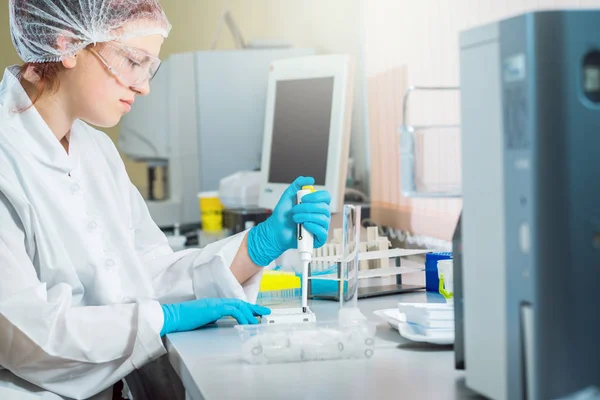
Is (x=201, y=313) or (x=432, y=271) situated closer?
(x=201, y=313)

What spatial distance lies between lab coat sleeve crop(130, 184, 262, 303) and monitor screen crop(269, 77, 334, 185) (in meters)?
0.76

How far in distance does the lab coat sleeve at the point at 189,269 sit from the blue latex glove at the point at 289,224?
2.1 inches

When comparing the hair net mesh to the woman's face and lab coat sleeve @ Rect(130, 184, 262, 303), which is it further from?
lab coat sleeve @ Rect(130, 184, 262, 303)

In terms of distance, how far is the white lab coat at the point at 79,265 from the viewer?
134 centimetres

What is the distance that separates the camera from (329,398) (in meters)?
0.96

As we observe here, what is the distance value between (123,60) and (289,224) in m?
0.50

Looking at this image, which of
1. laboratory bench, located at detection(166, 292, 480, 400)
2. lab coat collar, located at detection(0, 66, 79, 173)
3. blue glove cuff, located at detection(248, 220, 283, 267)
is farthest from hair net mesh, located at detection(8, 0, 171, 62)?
laboratory bench, located at detection(166, 292, 480, 400)

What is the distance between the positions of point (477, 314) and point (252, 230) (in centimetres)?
92

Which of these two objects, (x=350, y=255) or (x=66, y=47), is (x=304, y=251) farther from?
(x=66, y=47)

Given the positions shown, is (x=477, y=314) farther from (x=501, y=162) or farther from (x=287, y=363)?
(x=287, y=363)

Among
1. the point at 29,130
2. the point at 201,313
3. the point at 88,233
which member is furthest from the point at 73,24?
the point at 201,313

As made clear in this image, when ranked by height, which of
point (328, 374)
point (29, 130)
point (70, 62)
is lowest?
point (328, 374)

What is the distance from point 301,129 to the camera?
2621 millimetres

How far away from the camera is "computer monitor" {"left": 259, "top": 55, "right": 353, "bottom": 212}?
2480 mm
